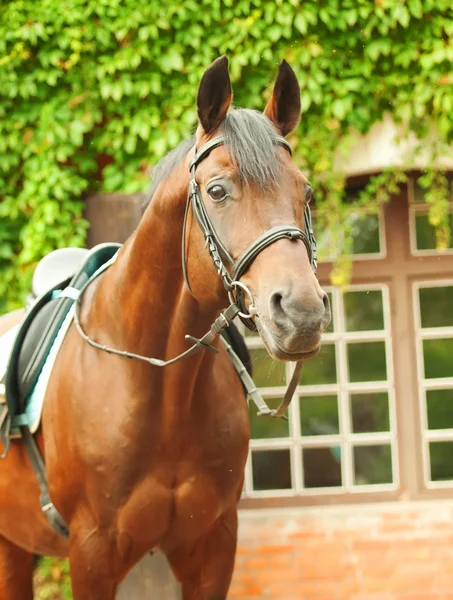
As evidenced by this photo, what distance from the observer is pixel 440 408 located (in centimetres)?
460

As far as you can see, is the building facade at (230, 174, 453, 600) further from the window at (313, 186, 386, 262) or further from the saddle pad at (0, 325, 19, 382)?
the saddle pad at (0, 325, 19, 382)

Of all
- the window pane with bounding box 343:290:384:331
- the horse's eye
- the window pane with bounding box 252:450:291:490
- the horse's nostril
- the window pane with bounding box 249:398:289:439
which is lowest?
the window pane with bounding box 252:450:291:490

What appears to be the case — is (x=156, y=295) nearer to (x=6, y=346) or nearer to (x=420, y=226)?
(x=6, y=346)

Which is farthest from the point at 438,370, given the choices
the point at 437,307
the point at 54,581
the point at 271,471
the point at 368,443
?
the point at 54,581

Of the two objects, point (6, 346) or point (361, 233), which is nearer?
point (6, 346)

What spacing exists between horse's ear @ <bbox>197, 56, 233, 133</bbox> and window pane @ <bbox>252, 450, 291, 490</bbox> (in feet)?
9.76

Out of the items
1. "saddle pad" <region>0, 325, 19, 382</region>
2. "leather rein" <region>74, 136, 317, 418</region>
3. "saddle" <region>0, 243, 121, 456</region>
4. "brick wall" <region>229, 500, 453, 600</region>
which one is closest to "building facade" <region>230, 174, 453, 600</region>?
"brick wall" <region>229, 500, 453, 600</region>

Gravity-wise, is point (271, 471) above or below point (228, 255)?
below

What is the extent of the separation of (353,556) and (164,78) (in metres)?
2.88

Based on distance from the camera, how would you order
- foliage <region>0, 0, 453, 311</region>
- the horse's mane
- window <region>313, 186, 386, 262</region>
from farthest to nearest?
1. window <region>313, 186, 386, 262</region>
2. foliage <region>0, 0, 453, 311</region>
3. the horse's mane

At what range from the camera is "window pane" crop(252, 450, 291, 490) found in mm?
4633

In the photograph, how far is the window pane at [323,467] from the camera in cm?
463

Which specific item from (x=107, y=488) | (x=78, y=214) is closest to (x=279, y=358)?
(x=107, y=488)

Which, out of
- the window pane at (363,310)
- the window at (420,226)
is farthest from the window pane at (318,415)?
the window at (420,226)
